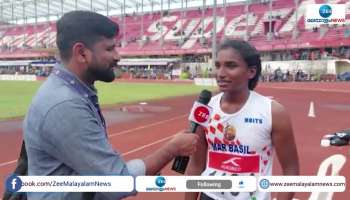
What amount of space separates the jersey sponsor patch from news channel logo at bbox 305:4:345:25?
33832 millimetres

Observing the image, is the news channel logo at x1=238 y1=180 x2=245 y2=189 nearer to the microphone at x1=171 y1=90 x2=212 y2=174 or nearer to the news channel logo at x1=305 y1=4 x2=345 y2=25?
the microphone at x1=171 y1=90 x2=212 y2=174

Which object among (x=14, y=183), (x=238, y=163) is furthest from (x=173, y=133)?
(x=14, y=183)

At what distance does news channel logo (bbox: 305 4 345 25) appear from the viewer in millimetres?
35125

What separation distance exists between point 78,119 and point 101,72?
30 centimetres

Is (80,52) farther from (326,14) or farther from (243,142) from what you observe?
(326,14)

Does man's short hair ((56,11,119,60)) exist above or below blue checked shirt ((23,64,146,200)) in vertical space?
above

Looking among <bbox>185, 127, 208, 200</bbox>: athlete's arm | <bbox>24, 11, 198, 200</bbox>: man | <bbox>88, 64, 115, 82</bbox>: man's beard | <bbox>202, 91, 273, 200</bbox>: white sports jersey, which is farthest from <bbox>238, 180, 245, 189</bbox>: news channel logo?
<bbox>88, 64, 115, 82</bbox>: man's beard

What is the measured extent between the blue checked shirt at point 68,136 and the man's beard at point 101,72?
8cm

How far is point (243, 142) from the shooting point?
258 cm

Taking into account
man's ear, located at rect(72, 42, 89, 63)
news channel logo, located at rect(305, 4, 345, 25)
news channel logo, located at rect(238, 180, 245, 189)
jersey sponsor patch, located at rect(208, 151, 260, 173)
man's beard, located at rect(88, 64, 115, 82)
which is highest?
news channel logo, located at rect(305, 4, 345, 25)

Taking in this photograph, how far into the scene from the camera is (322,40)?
136 feet

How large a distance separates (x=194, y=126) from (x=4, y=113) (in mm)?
15894

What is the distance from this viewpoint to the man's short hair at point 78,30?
1.89m

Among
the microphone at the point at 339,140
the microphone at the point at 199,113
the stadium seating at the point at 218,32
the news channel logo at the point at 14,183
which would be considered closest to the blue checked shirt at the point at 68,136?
the news channel logo at the point at 14,183
